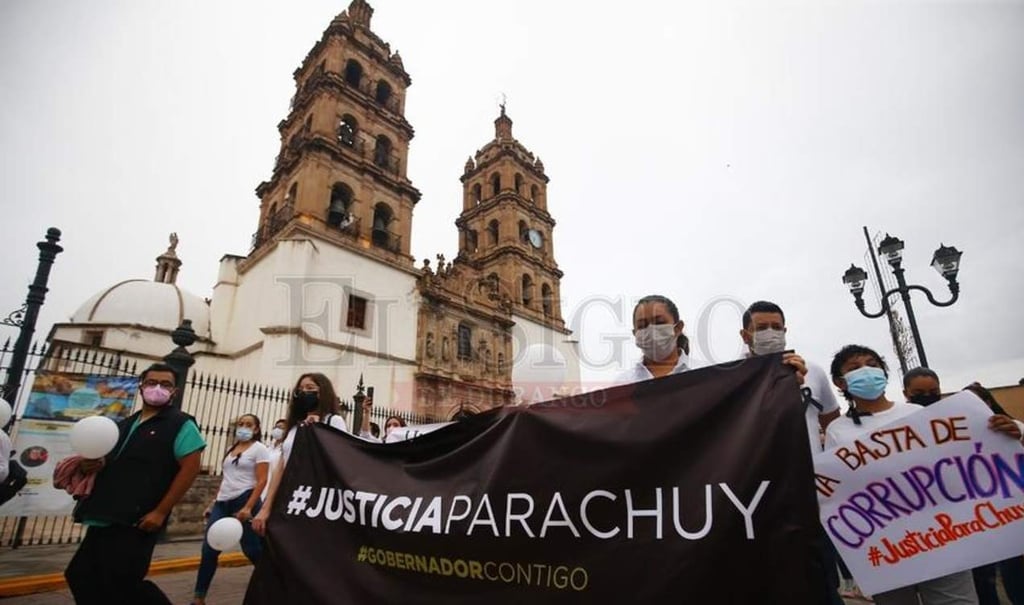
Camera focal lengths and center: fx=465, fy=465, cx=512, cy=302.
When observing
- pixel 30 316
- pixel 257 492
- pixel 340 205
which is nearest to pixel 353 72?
pixel 340 205

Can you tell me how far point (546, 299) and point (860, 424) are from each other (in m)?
29.5

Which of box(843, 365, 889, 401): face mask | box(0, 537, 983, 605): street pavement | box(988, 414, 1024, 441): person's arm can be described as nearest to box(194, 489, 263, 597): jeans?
box(0, 537, 983, 605): street pavement

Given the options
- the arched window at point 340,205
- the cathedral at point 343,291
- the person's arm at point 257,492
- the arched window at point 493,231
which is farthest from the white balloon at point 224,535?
the arched window at point 493,231

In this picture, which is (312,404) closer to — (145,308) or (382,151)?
(382,151)

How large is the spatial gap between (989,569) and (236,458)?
6.86m

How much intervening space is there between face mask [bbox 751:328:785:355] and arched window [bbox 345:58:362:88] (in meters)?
26.8

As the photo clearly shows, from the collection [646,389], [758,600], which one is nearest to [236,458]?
[646,389]

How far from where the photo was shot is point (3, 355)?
305 inches

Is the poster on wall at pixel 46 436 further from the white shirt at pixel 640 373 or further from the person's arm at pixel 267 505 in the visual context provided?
the white shirt at pixel 640 373

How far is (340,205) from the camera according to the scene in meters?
21.6

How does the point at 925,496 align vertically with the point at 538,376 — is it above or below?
below

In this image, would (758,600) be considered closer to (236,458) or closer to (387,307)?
(236,458)

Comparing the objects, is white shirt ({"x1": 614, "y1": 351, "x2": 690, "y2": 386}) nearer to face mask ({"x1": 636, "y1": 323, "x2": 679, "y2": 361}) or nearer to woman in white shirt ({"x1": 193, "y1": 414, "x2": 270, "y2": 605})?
face mask ({"x1": 636, "y1": 323, "x2": 679, "y2": 361})

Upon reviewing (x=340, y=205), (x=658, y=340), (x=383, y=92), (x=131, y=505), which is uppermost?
(x=383, y=92)
